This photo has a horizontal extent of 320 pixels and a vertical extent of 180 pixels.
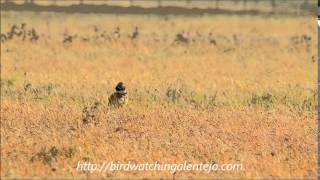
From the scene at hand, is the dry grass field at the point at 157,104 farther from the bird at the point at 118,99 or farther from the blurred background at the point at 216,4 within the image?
the blurred background at the point at 216,4

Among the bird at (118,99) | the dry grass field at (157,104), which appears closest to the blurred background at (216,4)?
the dry grass field at (157,104)

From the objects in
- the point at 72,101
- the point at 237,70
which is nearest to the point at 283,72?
the point at 237,70

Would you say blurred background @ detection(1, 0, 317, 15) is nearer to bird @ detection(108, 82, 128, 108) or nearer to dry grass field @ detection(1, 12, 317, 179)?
dry grass field @ detection(1, 12, 317, 179)

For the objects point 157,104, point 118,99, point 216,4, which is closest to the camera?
point 118,99

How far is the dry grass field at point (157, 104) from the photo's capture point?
9.88 metres

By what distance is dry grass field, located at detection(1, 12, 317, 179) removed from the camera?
988 centimetres

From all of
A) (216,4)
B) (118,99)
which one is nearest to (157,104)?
(118,99)

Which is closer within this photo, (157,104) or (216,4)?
(157,104)

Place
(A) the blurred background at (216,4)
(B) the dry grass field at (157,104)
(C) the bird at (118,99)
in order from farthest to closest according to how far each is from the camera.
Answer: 1. (A) the blurred background at (216,4)
2. (C) the bird at (118,99)
3. (B) the dry grass field at (157,104)

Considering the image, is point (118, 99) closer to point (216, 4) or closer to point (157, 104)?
point (157, 104)

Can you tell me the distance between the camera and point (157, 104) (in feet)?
46.6

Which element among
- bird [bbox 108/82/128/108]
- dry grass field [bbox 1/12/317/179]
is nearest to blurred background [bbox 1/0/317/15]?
dry grass field [bbox 1/12/317/179]

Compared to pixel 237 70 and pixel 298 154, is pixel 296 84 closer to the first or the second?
pixel 237 70

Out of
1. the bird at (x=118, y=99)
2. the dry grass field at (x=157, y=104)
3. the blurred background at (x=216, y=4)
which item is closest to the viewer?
the dry grass field at (x=157, y=104)
